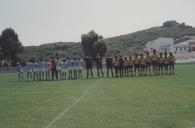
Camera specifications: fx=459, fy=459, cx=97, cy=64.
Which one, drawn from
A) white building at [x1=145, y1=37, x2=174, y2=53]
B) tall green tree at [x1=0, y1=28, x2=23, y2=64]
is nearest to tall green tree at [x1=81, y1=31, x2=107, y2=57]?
tall green tree at [x1=0, y1=28, x2=23, y2=64]

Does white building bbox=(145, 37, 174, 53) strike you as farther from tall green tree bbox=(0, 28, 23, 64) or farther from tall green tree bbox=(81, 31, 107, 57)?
tall green tree bbox=(0, 28, 23, 64)

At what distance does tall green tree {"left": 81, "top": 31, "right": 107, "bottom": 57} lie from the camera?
114250 millimetres

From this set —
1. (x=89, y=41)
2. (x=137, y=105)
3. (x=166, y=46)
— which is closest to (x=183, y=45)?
(x=166, y=46)

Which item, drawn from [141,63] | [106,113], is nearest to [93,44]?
[141,63]

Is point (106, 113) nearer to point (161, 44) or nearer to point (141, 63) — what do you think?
point (141, 63)

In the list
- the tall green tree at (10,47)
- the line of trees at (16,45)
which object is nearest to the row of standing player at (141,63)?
the line of trees at (16,45)

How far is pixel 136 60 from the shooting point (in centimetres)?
3594

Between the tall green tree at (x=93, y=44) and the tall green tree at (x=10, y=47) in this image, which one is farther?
the tall green tree at (x=93, y=44)

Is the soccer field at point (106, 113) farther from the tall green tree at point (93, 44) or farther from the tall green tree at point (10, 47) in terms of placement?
the tall green tree at point (93, 44)

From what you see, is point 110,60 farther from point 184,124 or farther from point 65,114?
point 184,124

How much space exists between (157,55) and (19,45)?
71.6m

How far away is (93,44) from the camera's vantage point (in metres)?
116

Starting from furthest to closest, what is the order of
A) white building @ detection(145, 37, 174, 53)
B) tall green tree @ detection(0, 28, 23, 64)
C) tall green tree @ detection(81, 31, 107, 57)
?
white building @ detection(145, 37, 174, 53) → tall green tree @ detection(81, 31, 107, 57) → tall green tree @ detection(0, 28, 23, 64)

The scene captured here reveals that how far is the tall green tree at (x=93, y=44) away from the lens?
114 meters
